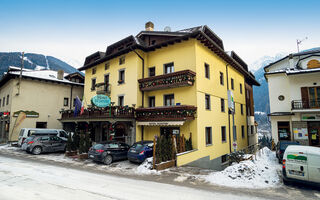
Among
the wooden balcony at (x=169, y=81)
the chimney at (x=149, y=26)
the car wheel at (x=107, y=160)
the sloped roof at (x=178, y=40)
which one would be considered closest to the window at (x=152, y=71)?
the wooden balcony at (x=169, y=81)

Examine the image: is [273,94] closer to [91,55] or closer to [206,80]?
[206,80]

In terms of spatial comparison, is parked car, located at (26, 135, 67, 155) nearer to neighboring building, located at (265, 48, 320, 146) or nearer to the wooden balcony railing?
neighboring building, located at (265, 48, 320, 146)

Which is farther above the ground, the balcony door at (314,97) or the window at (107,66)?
the window at (107,66)

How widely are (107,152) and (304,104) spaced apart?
2034cm

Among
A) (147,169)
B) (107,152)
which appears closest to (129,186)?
(147,169)

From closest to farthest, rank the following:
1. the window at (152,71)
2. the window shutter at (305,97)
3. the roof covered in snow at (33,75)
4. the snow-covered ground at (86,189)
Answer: the snow-covered ground at (86,189), the window shutter at (305,97), the window at (152,71), the roof covered in snow at (33,75)

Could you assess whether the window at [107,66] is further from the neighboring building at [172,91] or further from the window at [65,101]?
the window at [65,101]

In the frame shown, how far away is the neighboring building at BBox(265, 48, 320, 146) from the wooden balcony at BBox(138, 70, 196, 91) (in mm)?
11423

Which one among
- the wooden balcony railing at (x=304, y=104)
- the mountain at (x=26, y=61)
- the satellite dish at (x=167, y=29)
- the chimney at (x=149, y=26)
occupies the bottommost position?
the wooden balcony railing at (x=304, y=104)

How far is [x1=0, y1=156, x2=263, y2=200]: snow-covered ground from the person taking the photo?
21.9 feet

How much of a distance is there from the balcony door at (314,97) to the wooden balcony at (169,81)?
13.5m

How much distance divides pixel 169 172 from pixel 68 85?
2661cm

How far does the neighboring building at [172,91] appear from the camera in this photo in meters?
15.8

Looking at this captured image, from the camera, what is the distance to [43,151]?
1744 centimetres
